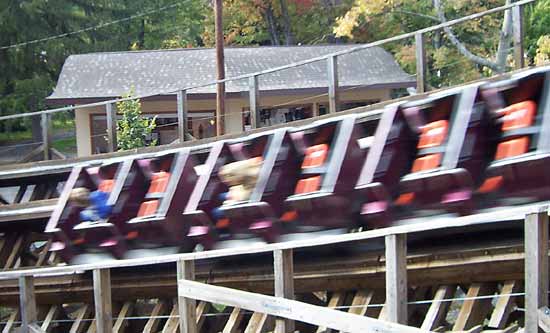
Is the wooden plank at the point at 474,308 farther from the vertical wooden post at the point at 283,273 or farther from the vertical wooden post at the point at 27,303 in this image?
the vertical wooden post at the point at 27,303

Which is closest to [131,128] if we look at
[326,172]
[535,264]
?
[326,172]

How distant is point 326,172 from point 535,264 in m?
2.61

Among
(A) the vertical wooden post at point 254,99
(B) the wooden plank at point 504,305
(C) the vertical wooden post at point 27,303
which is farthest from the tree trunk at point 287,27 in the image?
(B) the wooden plank at point 504,305

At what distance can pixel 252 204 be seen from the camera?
8023mm

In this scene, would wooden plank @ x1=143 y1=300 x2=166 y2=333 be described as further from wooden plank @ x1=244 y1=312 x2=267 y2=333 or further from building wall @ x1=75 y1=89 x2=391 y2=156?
building wall @ x1=75 y1=89 x2=391 y2=156

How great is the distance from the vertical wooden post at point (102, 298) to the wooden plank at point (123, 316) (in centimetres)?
108

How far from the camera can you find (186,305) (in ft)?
26.5

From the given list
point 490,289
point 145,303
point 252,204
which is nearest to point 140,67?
point 145,303

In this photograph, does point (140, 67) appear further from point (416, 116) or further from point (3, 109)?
point (416, 116)

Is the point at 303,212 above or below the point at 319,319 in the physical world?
above

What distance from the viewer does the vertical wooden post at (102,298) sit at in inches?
343

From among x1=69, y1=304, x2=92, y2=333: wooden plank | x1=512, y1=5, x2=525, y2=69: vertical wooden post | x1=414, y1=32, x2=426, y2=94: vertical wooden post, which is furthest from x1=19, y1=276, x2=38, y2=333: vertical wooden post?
x1=512, y1=5, x2=525, y2=69: vertical wooden post

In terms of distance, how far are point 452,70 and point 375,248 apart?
56.1ft

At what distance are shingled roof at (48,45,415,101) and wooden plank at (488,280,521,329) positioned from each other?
11.6 metres
